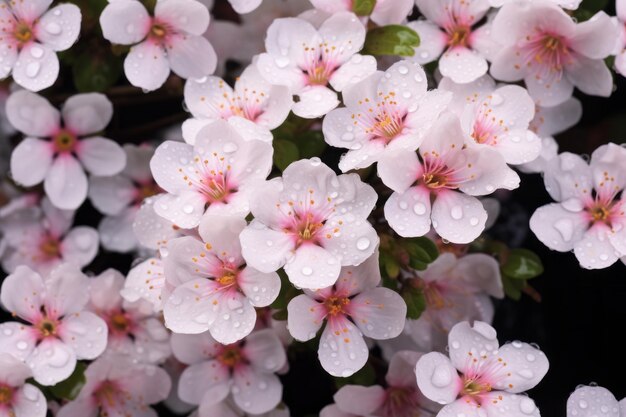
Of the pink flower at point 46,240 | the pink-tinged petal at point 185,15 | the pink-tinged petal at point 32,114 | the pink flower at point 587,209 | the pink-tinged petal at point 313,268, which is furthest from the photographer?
the pink flower at point 46,240

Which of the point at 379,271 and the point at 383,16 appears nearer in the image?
the point at 379,271

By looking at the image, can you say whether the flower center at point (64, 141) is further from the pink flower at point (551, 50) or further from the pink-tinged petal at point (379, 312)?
the pink flower at point (551, 50)

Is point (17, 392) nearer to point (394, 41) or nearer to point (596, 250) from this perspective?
point (394, 41)

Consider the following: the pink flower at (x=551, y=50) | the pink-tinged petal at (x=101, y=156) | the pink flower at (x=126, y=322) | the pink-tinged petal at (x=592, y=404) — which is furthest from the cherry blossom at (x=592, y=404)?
the pink-tinged petal at (x=101, y=156)

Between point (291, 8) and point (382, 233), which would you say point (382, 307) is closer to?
point (382, 233)

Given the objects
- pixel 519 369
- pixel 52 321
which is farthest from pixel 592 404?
pixel 52 321

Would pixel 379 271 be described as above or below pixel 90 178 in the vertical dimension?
above

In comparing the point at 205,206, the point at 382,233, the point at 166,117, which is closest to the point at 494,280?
the point at 382,233
